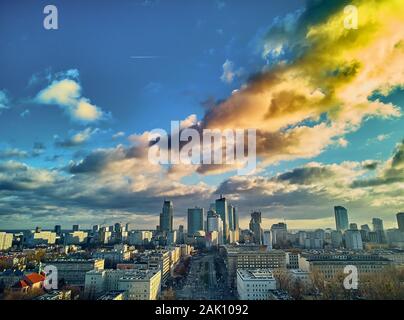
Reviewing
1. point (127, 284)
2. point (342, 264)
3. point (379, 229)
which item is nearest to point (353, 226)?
point (379, 229)

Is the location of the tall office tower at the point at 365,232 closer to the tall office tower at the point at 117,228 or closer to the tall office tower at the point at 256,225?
the tall office tower at the point at 256,225

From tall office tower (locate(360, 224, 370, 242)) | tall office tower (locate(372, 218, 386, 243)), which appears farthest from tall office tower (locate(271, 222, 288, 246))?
tall office tower (locate(372, 218, 386, 243))

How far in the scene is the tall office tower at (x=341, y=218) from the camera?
32.4ft

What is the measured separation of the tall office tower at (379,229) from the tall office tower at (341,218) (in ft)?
2.93

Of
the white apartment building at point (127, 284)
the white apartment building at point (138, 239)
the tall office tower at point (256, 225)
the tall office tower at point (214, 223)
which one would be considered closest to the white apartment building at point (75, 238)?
the white apartment building at point (138, 239)

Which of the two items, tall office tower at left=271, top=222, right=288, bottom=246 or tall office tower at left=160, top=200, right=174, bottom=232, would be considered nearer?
tall office tower at left=271, top=222, right=288, bottom=246

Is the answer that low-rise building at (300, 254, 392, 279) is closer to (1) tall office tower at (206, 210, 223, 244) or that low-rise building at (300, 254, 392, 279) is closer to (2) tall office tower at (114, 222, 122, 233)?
(1) tall office tower at (206, 210, 223, 244)

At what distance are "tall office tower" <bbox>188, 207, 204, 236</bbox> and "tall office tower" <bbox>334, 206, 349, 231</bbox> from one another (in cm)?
1349

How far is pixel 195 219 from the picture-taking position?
23.7 metres

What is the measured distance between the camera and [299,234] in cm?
1396

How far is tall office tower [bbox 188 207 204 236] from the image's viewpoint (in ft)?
76.1

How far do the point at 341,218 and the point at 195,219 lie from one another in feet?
48.6

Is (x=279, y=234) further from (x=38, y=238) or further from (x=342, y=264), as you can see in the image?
(x=38, y=238)
